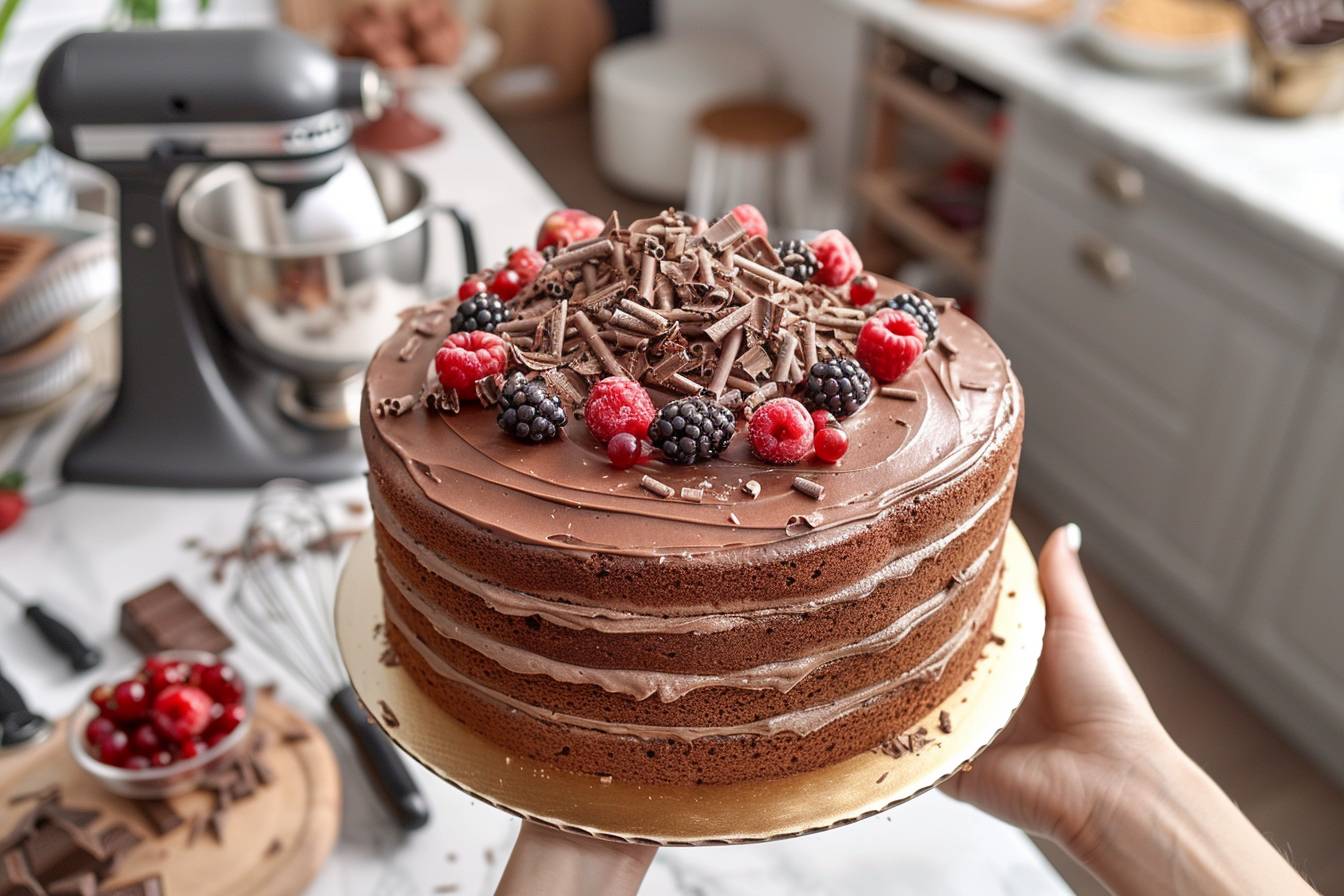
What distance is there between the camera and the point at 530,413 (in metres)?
1.11

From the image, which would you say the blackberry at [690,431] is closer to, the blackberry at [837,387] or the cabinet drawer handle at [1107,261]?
the blackberry at [837,387]

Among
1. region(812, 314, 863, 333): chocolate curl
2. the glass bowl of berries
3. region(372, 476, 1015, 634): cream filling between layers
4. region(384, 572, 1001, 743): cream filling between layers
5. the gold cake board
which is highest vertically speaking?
region(812, 314, 863, 333): chocolate curl

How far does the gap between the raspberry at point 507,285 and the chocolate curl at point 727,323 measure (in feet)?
0.95

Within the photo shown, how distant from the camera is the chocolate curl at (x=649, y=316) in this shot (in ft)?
3.77

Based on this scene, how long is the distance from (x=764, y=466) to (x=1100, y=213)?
2224 millimetres

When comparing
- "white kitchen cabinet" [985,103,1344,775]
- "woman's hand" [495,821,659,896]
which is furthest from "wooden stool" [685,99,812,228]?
"woman's hand" [495,821,659,896]

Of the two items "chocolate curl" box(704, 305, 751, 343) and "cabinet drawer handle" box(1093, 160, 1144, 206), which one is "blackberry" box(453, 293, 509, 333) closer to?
"chocolate curl" box(704, 305, 751, 343)

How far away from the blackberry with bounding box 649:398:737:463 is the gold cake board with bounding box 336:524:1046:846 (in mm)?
354

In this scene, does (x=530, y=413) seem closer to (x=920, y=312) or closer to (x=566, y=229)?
(x=566, y=229)

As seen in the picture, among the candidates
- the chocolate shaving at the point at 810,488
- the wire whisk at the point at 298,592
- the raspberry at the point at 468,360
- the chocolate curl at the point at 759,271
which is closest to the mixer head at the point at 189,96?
the wire whisk at the point at 298,592

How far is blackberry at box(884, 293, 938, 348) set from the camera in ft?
4.16

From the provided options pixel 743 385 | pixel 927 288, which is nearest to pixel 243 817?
pixel 743 385

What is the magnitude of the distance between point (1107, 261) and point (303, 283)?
79.2 inches

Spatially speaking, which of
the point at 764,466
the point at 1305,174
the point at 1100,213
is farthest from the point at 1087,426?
the point at 764,466
